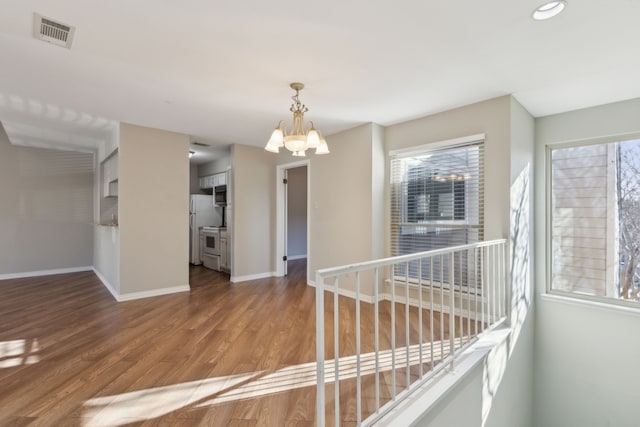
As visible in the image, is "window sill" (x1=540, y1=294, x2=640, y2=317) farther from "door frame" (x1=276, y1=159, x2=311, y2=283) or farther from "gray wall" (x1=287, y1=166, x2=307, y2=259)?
"gray wall" (x1=287, y1=166, x2=307, y2=259)

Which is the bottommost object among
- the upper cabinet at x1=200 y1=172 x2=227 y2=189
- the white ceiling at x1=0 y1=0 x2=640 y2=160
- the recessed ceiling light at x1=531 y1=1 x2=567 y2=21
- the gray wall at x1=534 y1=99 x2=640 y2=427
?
Answer: the gray wall at x1=534 y1=99 x2=640 y2=427

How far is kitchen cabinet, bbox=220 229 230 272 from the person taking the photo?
18.4 feet

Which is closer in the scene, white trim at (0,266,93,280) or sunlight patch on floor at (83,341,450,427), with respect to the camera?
sunlight patch on floor at (83,341,450,427)

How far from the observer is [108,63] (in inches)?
92.0

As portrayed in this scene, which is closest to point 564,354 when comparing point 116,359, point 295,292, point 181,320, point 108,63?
point 295,292

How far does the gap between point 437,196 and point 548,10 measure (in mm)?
2067

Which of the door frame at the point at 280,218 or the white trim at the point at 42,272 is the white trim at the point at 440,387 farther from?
the white trim at the point at 42,272

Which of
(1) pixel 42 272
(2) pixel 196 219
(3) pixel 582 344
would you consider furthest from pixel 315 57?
(1) pixel 42 272

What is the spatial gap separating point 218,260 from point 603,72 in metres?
5.85

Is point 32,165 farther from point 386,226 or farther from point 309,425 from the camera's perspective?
point 309,425

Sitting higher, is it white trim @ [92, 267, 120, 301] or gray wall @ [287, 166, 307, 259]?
gray wall @ [287, 166, 307, 259]

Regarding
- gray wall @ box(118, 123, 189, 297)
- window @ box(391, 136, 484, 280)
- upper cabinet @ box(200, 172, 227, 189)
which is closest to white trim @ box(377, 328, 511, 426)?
window @ box(391, 136, 484, 280)

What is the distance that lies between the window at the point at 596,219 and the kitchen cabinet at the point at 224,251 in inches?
194

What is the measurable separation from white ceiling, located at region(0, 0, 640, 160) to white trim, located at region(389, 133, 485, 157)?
369mm
